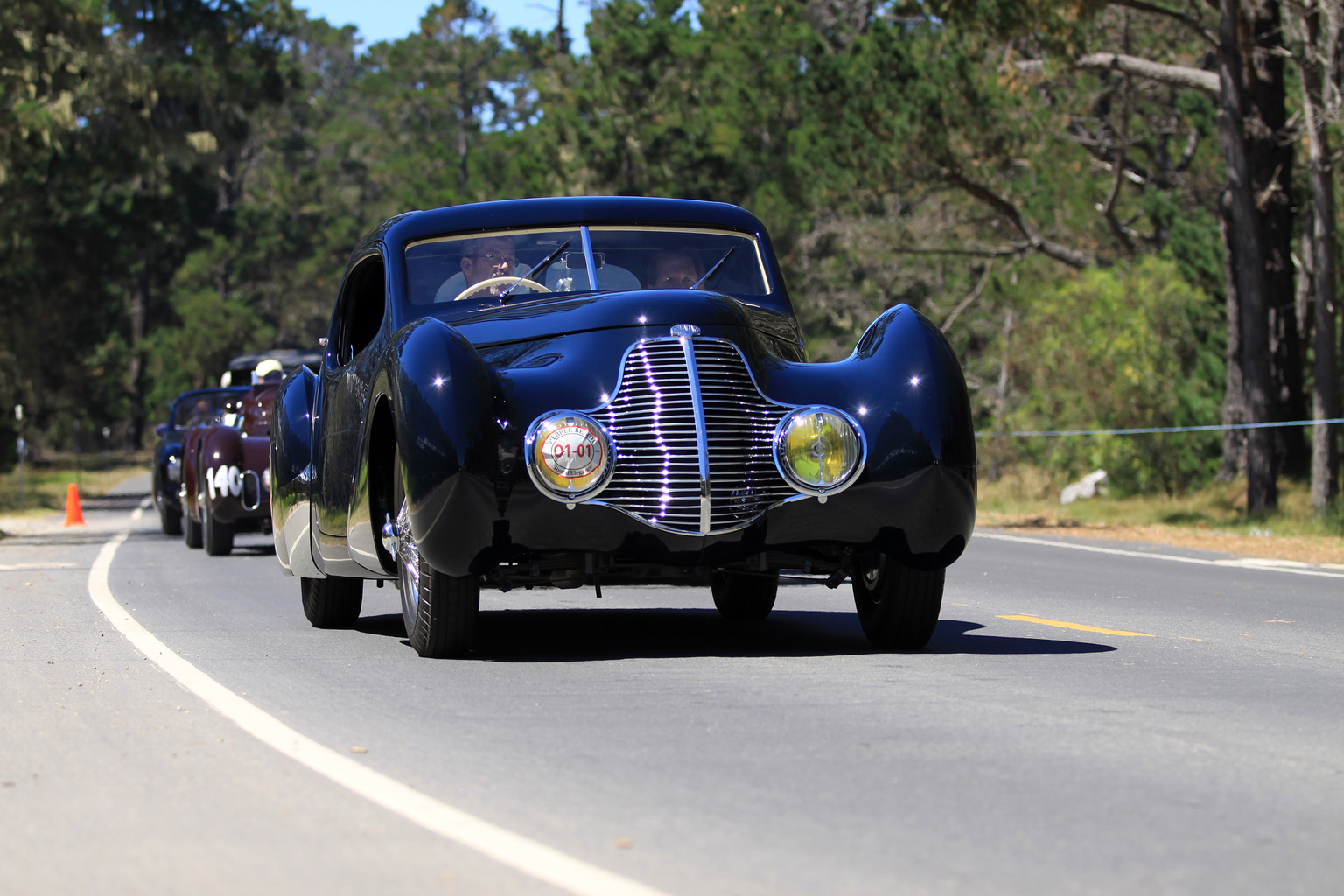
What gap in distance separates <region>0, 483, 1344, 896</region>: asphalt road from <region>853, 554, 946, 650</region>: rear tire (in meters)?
0.18

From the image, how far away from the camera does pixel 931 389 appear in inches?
296

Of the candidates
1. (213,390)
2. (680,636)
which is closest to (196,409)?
(213,390)

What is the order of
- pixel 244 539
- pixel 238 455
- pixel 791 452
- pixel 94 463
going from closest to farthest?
pixel 791 452
pixel 238 455
pixel 244 539
pixel 94 463

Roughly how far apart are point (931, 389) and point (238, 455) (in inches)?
412

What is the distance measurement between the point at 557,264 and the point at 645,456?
6.33 feet

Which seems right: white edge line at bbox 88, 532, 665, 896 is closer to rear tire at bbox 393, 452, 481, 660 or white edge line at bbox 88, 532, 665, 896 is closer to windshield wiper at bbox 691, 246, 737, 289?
rear tire at bbox 393, 452, 481, 660

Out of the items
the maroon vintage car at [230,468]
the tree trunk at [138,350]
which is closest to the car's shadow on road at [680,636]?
the maroon vintage car at [230,468]

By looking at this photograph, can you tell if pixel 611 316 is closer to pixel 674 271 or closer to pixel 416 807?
pixel 674 271

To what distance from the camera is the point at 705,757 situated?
17.7ft

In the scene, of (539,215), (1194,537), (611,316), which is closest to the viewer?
(611,316)

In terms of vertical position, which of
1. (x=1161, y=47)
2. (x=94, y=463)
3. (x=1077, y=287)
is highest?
(x=1161, y=47)

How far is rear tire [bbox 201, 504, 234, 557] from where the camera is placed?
16938 mm

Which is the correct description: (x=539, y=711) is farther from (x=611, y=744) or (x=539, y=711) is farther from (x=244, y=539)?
(x=244, y=539)

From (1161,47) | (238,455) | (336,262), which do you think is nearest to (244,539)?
(238,455)
